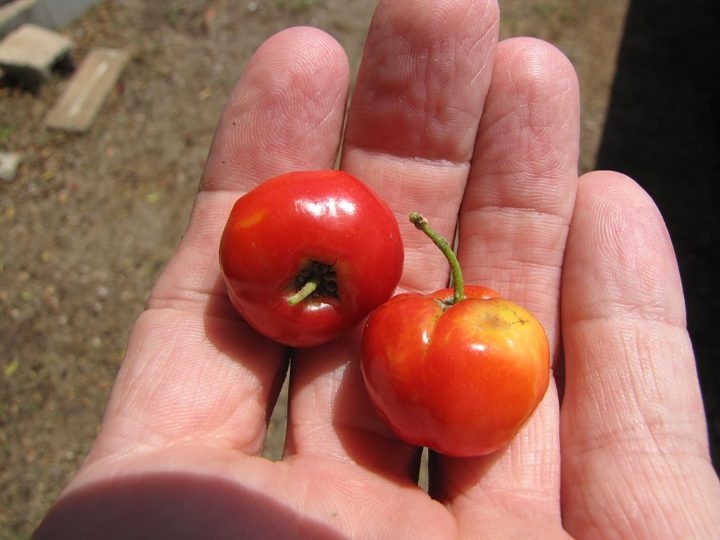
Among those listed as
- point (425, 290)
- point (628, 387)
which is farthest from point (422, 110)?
point (628, 387)

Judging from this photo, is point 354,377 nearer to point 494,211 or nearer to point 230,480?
point 230,480

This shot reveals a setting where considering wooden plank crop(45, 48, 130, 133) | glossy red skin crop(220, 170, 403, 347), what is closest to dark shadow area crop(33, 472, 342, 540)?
glossy red skin crop(220, 170, 403, 347)

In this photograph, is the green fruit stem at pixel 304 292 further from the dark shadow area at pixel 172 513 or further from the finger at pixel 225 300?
the dark shadow area at pixel 172 513

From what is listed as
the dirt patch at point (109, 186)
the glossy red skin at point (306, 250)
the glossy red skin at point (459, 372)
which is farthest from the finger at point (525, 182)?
the dirt patch at point (109, 186)

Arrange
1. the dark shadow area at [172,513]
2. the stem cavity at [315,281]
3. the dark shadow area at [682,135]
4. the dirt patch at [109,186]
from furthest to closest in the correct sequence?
1. the dark shadow area at [682,135]
2. the dirt patch at [109,186]
3. the stem cavity at [315,281]
4. the dark shadow area at [172,513]

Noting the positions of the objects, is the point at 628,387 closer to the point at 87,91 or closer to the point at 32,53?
the point at 87,91

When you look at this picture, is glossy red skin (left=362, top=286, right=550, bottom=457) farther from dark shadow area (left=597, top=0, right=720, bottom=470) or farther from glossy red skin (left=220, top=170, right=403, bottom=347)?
dark shadow area (left=597, top=0, right=720, bottom=470)

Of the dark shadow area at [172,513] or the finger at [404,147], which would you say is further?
the finger at [404,147]
